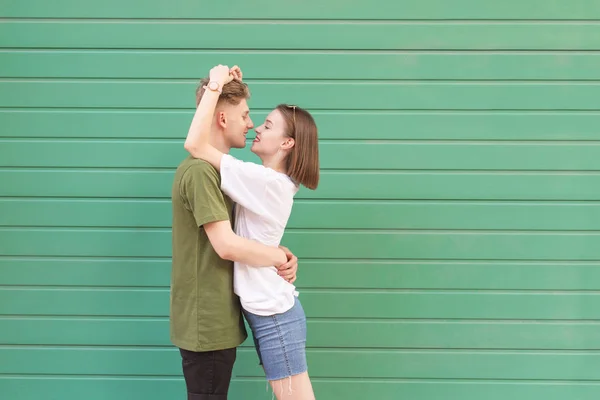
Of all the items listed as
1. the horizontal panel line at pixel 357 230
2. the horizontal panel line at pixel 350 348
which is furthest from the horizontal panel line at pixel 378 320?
the horizontal panel line at pixel 357 230

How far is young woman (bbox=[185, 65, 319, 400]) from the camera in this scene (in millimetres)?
2004

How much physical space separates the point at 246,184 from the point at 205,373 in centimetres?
75

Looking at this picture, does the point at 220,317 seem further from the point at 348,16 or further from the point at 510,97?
the point at 510,97

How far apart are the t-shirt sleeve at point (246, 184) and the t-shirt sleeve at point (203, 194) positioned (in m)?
0.04

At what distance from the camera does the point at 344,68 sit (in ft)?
9.07

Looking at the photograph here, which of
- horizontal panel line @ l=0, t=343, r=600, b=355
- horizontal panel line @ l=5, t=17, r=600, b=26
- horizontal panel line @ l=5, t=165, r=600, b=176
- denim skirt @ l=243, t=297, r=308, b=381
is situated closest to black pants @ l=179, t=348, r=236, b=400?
denim skirt @ l=243, t=297, r=308, b=381

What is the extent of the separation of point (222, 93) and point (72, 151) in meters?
1.12

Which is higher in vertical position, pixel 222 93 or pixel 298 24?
pixel 298 24

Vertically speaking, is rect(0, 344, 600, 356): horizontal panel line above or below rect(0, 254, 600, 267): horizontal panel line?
below

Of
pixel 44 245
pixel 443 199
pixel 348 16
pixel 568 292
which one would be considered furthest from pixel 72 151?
pixel 568 292

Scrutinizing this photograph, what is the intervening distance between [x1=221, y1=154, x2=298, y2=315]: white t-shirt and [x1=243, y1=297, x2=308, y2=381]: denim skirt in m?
0.04

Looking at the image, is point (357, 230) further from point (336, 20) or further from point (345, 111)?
point (336, 20)

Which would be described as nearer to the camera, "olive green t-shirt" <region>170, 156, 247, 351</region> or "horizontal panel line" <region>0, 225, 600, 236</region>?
"olive green t-shirt" <region>170, 156, 247, 351</region>

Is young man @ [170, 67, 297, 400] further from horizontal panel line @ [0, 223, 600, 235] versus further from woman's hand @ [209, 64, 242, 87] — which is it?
horizontal panel line @ [0, 223, 600, 235]
